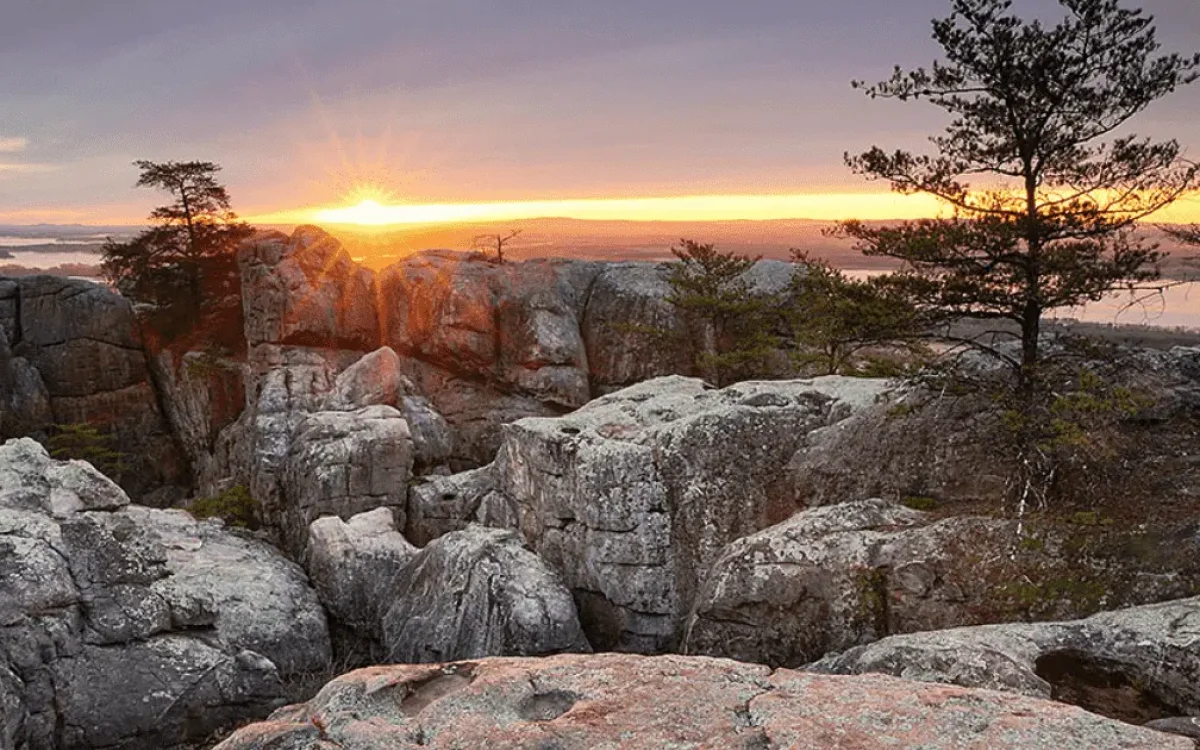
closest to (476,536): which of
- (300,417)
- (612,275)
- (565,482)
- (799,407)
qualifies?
(565,482)

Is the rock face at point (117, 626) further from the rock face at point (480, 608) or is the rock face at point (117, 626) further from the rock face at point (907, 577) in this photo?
the rock face at point (907, 577)

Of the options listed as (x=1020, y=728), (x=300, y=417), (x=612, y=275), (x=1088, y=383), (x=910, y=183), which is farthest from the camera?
(x=612, y=275)

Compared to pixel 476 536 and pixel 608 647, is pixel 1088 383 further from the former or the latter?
pixel 476 536

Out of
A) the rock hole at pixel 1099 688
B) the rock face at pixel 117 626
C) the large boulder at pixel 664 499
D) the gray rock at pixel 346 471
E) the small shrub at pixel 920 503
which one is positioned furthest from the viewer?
the gray rock at pixel 346 471

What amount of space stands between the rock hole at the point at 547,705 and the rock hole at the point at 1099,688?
647 cm

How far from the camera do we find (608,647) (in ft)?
65.4

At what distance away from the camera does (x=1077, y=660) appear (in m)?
10.4

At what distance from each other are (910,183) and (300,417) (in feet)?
92.0

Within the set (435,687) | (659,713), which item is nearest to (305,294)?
(435,687)

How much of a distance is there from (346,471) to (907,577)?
19.9 m

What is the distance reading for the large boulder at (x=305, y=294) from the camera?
40469 millimetres

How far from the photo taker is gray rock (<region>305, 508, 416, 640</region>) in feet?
70.5

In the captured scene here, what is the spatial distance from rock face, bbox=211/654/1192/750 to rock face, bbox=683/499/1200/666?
757 centimetres

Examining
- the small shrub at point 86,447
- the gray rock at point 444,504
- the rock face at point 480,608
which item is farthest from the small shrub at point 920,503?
the small shrub at point 86,447
